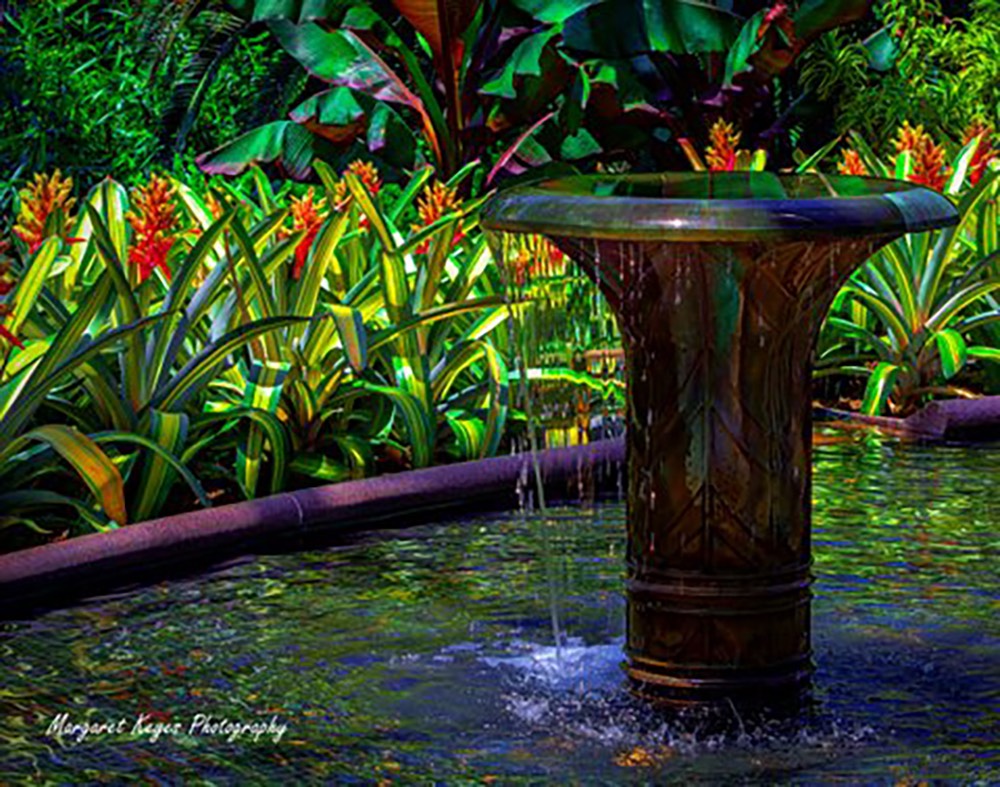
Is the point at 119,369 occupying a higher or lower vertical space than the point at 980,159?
lower

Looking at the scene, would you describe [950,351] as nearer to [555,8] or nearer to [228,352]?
[228,352]

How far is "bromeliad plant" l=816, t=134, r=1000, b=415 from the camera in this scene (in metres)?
8.80

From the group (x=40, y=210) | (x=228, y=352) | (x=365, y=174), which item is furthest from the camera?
(x=365, y=174)

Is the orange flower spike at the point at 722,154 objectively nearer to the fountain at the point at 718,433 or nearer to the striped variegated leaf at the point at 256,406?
the striped variegated leaf at the point at 256,406

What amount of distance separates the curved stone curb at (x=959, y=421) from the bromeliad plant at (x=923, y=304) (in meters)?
0.17

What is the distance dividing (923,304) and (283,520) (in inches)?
133

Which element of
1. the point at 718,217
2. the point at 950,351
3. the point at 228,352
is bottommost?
the point at 950,351

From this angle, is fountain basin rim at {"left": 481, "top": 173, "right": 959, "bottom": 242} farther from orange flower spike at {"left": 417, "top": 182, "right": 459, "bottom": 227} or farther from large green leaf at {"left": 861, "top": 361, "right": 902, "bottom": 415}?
large green leaf at {"left": 861, "top": 361, "right": 902, "bottom": 415}

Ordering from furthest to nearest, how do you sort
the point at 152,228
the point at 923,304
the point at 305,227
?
the point at 923,304 < the point at 305,227 < the point at 152,228

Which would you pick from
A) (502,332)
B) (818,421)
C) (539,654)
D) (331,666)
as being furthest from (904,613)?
(818,421)

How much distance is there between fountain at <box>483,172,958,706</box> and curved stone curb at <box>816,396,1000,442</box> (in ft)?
11.6

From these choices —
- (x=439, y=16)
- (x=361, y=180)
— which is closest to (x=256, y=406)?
(x=361, y=180)

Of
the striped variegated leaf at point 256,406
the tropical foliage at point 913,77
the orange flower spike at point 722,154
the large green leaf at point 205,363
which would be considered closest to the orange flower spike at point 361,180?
the striped variegated leaf at point 256,406

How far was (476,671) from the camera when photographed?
17.0ft
